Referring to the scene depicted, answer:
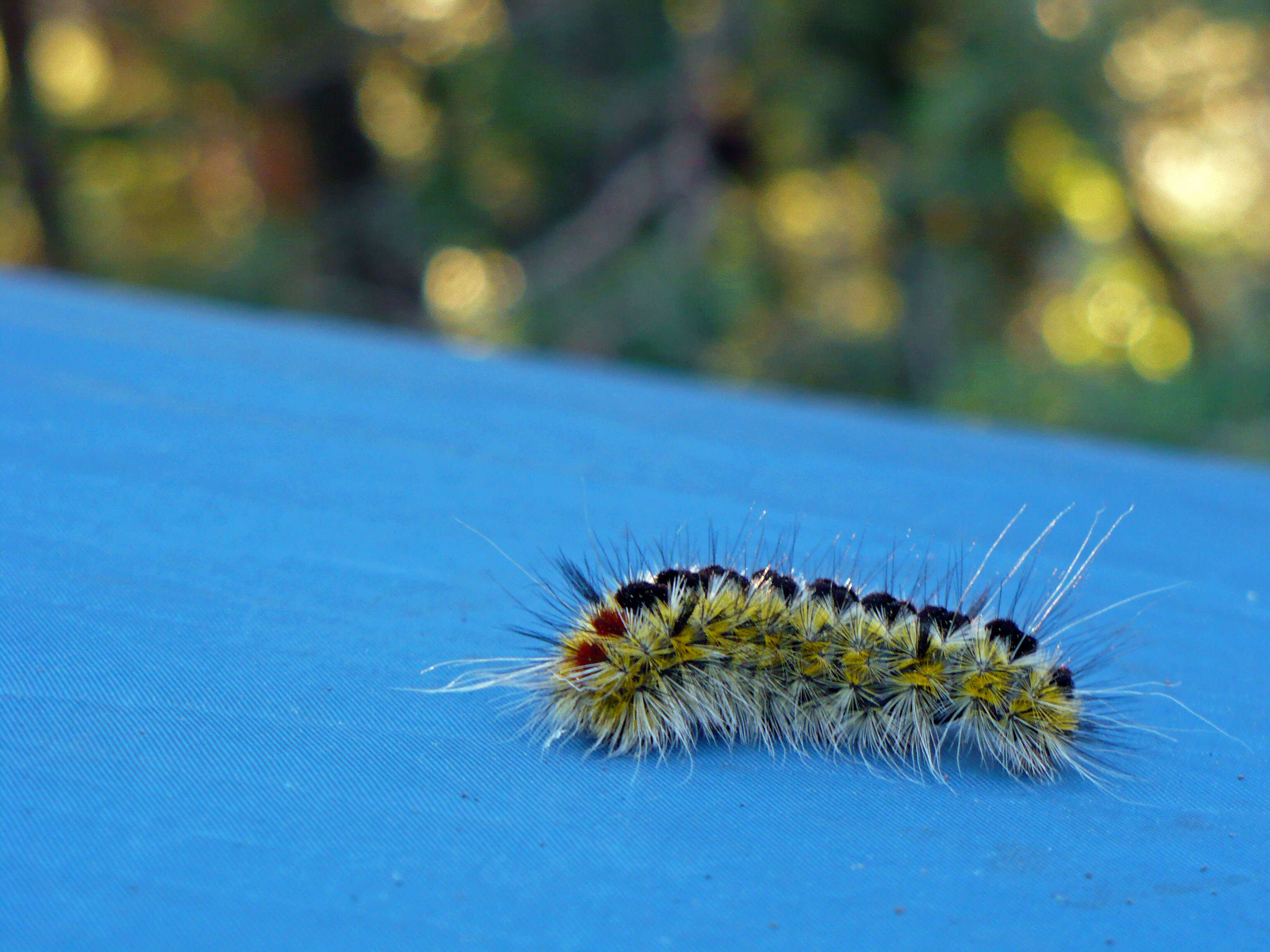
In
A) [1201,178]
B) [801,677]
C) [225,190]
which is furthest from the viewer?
[225,190]

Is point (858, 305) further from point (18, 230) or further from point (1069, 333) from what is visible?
point (18, 230)

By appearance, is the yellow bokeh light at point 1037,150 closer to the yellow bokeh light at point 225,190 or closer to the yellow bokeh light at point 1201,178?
the yellow bokeh light at point 1201,178

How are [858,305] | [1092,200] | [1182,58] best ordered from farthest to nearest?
[1092,200] → [858,305] → [1182,58]

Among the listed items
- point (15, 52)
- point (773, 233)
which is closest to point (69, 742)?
point (773, 233)

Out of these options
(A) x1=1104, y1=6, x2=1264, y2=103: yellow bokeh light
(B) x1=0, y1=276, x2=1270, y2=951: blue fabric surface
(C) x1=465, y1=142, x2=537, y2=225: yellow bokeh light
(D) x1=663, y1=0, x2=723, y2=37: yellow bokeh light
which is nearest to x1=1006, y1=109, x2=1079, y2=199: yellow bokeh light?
(A) x1=1104, y1=6, x2=1264, y2=103: yellow bokeh light

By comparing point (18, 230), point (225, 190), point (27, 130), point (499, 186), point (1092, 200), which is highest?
point (1092, 200)

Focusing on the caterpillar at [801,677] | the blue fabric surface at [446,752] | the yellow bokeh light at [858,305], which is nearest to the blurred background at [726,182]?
the yellow bokeh light at [858,305]

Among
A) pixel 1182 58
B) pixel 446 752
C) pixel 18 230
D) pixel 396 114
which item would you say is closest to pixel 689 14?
pixel 396 114

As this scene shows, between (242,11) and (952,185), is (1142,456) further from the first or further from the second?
(242,11)
